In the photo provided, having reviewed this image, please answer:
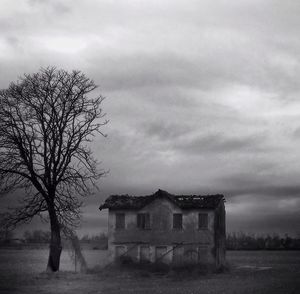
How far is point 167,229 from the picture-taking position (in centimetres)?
4838

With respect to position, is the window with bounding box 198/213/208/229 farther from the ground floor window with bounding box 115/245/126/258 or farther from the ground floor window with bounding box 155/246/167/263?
the ground floor window with bounding box 115/245/126/258

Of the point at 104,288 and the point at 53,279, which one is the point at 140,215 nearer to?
the point at 53,279

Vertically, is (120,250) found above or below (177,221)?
below

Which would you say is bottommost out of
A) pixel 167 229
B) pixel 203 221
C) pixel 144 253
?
pixel 144 253

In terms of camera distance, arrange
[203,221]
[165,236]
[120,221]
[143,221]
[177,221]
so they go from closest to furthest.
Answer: [203,221] < [165,236] < [177,221] < [143,221] < [120,221]

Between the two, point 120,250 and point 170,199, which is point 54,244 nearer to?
point 120,250

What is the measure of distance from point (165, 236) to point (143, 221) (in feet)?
8.19

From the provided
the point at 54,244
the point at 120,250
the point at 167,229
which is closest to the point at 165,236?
the point at 167,229

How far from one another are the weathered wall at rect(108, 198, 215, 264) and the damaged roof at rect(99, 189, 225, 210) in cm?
46

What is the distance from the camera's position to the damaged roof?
48344mm

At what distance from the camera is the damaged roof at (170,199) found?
48344 millimetres

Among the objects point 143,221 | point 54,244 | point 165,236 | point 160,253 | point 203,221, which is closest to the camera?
point 54,244

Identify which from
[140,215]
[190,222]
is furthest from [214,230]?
[140,215]

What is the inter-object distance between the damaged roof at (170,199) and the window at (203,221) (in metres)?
0.85
